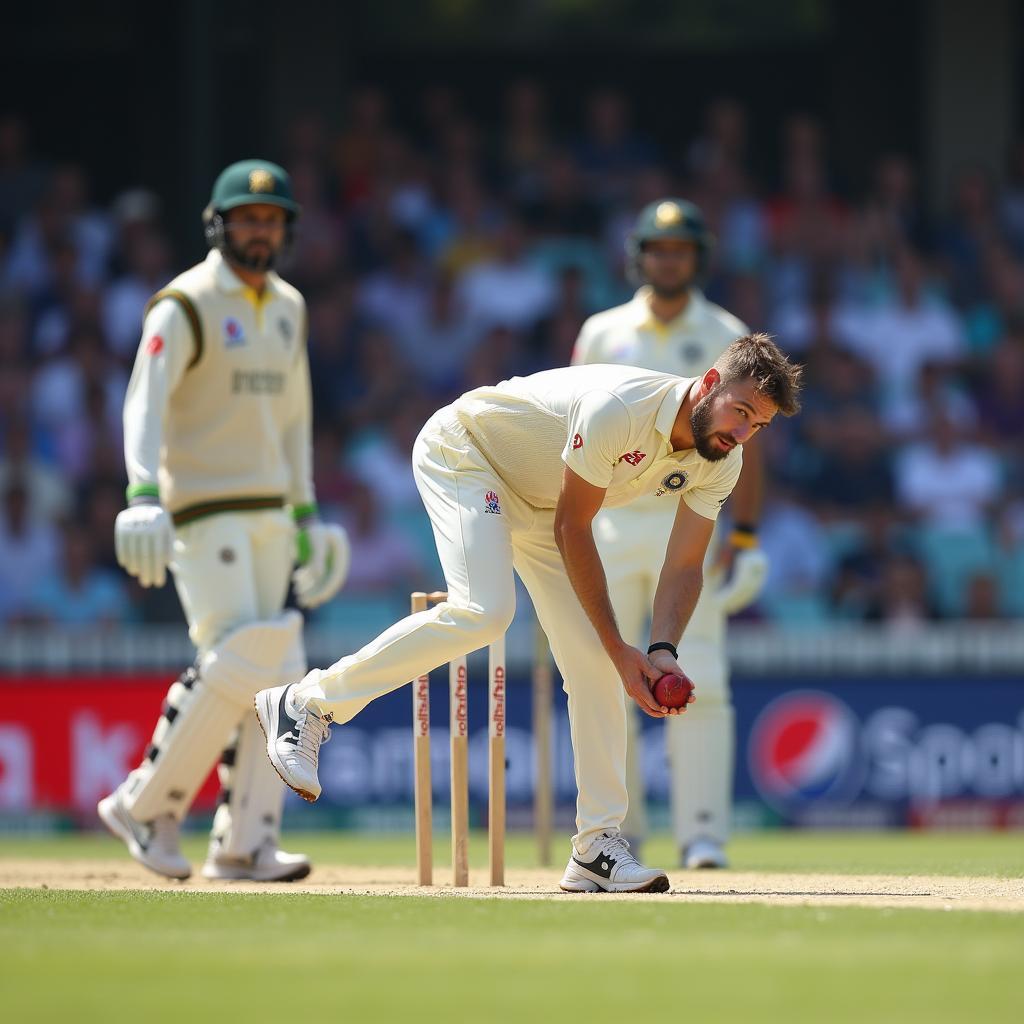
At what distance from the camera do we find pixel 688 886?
6.30 metres

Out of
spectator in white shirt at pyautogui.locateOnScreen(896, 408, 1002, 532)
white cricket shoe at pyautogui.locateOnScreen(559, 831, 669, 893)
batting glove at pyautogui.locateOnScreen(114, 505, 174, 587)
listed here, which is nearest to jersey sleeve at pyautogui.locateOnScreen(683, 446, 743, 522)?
white cricket shoe at pyautogui.locateOnScreen(559, 831, 669, 893)

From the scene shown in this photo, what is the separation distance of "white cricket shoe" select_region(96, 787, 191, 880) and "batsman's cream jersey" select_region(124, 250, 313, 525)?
3.44 ft

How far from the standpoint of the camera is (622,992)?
400 centimetres

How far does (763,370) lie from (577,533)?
688mm

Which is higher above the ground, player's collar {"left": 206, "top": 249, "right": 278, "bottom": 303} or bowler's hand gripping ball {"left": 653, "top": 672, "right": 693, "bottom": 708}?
player's collar {"left": 206, "top": 249, "right": 278, "bottom": 303}

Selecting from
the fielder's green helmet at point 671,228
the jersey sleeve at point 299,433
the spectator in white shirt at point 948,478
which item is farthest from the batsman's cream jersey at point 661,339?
the spectator in white shirt at point 948,478

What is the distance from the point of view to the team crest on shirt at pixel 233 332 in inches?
278

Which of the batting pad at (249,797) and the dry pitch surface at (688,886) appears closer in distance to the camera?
the dry pitch surface at (688,886)

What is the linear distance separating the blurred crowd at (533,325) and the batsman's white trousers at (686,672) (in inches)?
173

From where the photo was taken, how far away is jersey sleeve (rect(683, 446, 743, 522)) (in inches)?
Result: 229

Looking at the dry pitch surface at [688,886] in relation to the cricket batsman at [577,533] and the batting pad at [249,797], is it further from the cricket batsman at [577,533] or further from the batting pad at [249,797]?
the cricket batsman at [577,533]

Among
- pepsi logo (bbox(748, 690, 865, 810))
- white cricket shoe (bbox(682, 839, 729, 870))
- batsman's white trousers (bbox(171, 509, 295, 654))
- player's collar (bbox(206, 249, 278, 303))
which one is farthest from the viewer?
pepsi logo (bbox(748, 690, 865, 810))

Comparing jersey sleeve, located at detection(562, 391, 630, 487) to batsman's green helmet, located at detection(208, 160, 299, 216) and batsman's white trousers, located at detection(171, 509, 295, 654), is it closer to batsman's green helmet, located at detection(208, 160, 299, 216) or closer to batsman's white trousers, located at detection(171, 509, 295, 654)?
batsman's white trousers, located at detection(171, 509, 295, 654)

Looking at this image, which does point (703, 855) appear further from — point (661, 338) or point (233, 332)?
point (233, 332)
